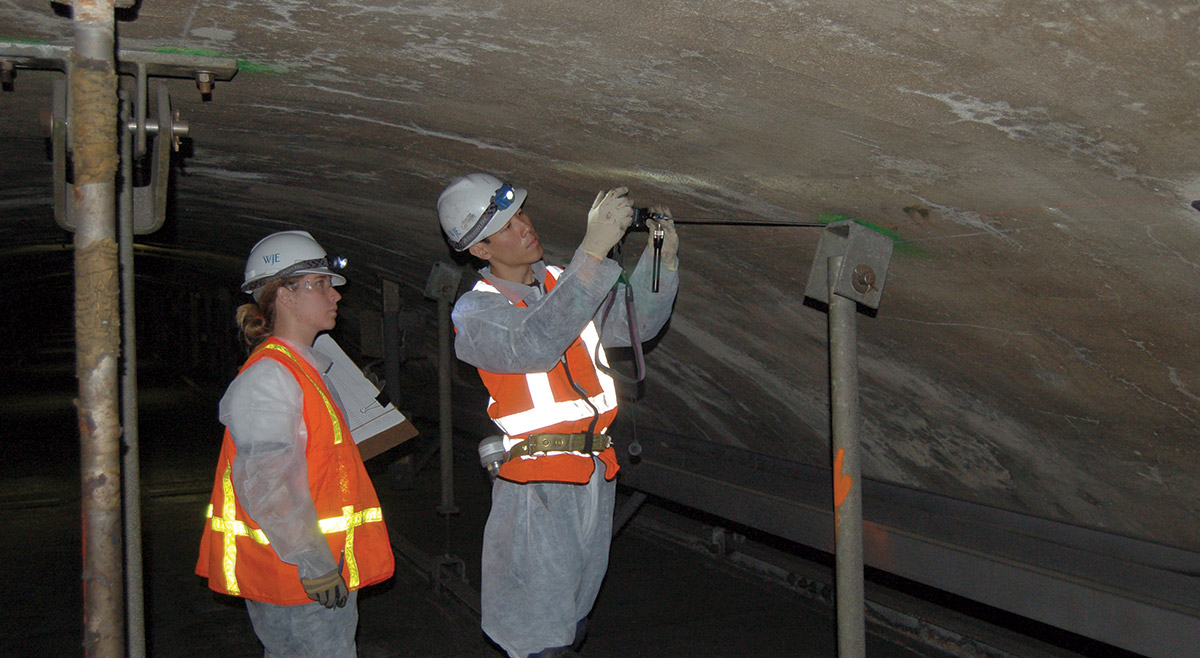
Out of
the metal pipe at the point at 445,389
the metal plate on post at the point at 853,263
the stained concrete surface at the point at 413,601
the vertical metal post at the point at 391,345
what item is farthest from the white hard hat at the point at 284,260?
the vertical metal post at the point at 391,345

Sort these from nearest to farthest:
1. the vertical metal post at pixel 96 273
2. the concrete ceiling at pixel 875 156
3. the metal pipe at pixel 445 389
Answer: the vertical metal post at pixel 96 273
the concrete ceiling at pixel 875 156
the metal pipe at pixel 445 389

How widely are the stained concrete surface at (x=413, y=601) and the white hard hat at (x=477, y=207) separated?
2.37 metres

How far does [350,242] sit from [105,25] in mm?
5234

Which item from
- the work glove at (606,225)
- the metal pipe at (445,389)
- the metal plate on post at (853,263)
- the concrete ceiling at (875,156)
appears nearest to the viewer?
the concrete ceiling at (875,156)

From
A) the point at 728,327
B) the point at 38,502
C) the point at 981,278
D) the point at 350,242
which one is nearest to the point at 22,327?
the point at 38,502

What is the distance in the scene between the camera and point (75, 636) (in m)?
4.57

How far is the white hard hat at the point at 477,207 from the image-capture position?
2.85 m

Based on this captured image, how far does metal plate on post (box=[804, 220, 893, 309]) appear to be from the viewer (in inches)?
87.1

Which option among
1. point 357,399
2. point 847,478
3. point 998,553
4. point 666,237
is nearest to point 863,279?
point 847,478

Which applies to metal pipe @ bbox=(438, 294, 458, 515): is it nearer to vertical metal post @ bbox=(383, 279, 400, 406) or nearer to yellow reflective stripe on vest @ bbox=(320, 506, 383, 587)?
vertical metal post @ bbox=(383, 279, 400, 406)

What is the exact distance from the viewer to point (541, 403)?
2.75m

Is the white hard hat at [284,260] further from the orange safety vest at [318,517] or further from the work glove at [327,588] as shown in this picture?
the work glove at [327,588]

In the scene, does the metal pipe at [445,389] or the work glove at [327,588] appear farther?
the metal pipe at [445,389]

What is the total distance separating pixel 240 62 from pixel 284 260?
0.74m
